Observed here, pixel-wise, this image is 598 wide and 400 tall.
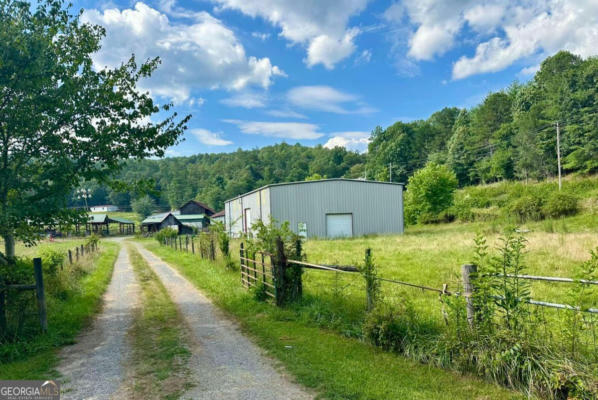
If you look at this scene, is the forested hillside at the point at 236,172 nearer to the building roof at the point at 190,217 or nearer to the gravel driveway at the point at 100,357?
the building roof at the point at 190,217

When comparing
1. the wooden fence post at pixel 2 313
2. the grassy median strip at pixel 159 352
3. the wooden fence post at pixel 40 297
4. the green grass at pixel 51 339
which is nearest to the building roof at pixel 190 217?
the green grass at pixel 51 339

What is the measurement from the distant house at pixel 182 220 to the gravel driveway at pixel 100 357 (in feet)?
169

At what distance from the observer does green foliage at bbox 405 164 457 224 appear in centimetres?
4372

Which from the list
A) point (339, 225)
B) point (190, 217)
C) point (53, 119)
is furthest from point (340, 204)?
point (190, 217)

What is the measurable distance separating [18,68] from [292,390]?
23.2 feet

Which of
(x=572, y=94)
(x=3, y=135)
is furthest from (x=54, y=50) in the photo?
(x=572, y=94)

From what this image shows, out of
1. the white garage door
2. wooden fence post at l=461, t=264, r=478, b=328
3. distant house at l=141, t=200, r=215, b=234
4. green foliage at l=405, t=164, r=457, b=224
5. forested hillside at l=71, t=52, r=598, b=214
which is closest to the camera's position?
wooden fence post at l=461, t=264, r=478, b=328

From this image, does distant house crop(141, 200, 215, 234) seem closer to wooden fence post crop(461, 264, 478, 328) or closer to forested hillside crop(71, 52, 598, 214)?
forested hillside crop(71, 52, 598, 214)

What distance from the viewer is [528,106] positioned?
2366 inches

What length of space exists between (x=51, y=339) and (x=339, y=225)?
75.0 ft

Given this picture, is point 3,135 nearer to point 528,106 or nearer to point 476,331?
point 476,331

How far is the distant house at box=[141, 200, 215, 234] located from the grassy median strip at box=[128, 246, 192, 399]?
168 feet

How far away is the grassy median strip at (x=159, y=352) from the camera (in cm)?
440

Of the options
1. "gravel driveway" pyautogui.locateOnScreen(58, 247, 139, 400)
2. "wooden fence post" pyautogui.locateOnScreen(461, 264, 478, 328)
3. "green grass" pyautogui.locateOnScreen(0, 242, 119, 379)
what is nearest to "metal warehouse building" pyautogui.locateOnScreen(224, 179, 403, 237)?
"green grass" pyautogui.locateOnScreen(0, 242, 119, 379)
